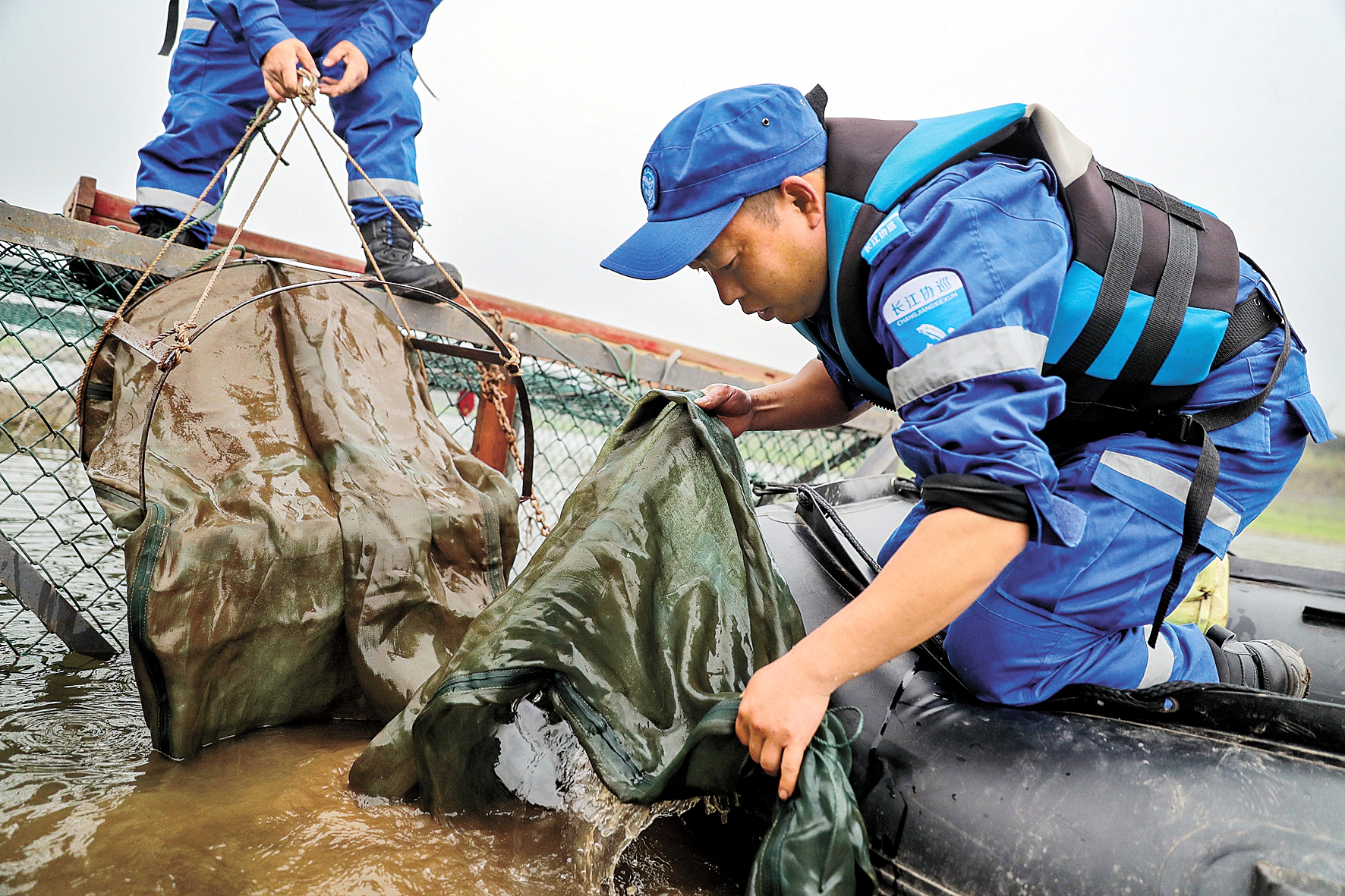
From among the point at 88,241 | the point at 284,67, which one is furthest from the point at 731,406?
the point at 88,241

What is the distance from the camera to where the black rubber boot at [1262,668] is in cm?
187

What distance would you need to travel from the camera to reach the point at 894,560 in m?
1.20

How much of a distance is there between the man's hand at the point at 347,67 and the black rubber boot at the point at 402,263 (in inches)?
18.1

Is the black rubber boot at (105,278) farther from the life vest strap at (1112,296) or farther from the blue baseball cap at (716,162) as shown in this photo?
the life vest strap at (1112,296)

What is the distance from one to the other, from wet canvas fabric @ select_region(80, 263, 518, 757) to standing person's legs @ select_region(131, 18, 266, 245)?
0.87 m

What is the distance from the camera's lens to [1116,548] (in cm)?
153

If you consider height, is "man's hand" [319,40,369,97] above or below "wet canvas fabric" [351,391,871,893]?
above

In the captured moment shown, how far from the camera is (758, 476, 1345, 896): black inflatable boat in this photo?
3.89ft

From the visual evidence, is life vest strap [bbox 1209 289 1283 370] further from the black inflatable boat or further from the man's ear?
the man's ear

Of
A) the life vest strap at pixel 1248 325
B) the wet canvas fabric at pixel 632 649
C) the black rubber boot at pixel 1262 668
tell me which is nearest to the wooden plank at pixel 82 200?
the wet canvas fabric at pixel 632 649

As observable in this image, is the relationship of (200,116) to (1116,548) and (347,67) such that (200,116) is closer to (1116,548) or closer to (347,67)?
(347,67)

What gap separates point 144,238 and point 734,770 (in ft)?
7.24

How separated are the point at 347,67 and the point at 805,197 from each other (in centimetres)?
226

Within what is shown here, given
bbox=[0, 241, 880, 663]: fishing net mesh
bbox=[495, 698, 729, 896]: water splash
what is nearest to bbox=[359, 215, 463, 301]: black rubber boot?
bbox=[0, 241, 880, 663]: fishing net mesh
